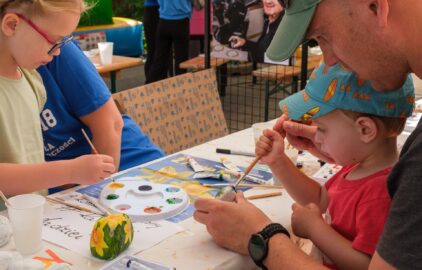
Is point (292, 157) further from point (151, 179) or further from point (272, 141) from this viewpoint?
point (151, 179)

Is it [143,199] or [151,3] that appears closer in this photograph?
[143,199]

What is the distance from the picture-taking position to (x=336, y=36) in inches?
41.5

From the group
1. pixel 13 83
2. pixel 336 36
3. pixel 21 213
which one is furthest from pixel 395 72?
pixel 13 83

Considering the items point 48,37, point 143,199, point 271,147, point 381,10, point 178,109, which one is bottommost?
point 178,109

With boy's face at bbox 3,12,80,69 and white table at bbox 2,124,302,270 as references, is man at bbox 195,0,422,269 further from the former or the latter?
boy's face at bbox 3,12,80,69

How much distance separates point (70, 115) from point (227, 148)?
56 centimetres

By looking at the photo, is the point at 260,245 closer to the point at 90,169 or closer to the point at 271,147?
the point at 271,147

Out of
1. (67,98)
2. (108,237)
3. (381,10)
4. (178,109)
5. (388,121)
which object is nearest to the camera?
(381,10)

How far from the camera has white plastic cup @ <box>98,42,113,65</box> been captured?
13.0 ft

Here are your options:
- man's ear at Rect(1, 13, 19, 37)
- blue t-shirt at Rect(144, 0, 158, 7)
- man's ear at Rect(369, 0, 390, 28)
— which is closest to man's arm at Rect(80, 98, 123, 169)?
man's ear at Rect(1, 13, 19, 37)

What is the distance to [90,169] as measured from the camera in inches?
57.3

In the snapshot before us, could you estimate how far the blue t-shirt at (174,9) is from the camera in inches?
202

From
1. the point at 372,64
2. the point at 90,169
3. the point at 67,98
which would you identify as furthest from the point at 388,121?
the point at 67,98

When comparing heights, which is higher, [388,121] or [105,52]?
[388,121]
